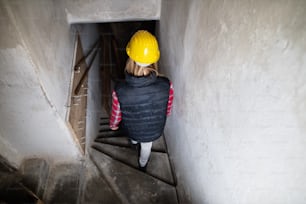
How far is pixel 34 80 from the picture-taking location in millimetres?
1192

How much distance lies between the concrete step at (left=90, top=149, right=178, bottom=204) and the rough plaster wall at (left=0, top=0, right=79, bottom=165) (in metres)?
0.34

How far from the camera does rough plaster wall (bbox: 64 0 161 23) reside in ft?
6.40

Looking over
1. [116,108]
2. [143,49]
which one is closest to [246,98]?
[143,49]

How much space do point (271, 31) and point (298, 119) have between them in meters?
0.26

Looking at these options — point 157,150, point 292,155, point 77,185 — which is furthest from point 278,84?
point 157,150

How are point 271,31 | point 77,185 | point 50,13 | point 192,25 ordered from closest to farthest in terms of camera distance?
1. point 271,31
2. point 192,25
3. point 50,13
4. point 77,185

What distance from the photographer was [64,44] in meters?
1.77

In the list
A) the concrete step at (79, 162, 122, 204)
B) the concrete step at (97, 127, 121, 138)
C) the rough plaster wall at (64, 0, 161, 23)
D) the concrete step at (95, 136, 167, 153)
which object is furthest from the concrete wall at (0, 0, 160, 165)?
the concrete step at (97, 127, 121, 138)

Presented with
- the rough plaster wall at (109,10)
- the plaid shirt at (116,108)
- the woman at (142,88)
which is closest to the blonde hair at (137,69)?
the woman at (142,88)

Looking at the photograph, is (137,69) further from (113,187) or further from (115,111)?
(113,187)

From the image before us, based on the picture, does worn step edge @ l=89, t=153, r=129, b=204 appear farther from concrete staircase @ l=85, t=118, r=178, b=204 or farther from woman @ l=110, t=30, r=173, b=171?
woman @ l=110, t=30, r=173, b=171

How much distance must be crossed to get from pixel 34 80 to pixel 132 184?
1286mm

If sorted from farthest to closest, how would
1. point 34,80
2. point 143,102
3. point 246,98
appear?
1. point 143,102
2. point 34,80
3. point 246,98

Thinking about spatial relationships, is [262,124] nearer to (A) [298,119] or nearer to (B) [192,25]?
(A) [298,119]
